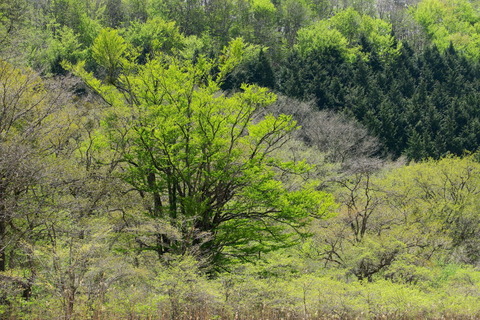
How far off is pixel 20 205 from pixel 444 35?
78.5 m

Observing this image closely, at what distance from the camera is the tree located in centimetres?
1600

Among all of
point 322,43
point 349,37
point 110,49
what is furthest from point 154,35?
point 110,49

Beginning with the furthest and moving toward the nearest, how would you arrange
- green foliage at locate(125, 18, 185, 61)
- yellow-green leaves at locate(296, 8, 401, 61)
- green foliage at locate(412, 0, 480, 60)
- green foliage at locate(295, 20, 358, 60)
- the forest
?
1. green foliage at locate(412, 0, 480, 60)
2. yellow-green leaves at locate(296, 8, 401, 61)
3. green foliage at locate(295, 20, 358, 60)
4. green foliage at locate(125, 18, 185, 61)
5. the forest

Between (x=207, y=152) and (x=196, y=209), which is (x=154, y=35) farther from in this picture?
(x=196, y=209)

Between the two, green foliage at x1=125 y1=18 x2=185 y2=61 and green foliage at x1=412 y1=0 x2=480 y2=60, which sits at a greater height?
green foliage at x1=412 y1=0 x2=480 y2=60

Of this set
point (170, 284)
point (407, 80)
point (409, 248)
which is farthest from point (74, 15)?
point (170, 284)

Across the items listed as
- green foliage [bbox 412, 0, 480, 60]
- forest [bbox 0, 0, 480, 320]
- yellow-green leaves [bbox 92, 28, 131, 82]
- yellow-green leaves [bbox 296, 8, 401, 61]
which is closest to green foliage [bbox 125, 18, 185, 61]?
yellow-green leaves [bbox 296, 8, 401, 61]

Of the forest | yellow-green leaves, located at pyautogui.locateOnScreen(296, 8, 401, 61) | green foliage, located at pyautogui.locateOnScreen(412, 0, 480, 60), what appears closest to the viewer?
the forest

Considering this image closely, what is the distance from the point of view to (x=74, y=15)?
56.8m

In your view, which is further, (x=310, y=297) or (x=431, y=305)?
(x=431, y=305)

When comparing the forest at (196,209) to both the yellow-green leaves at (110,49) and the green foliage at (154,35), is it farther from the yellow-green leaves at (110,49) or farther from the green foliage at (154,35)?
the green foliage at (154,35)

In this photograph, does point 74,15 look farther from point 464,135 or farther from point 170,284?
point 170,284

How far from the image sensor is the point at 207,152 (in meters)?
16.2

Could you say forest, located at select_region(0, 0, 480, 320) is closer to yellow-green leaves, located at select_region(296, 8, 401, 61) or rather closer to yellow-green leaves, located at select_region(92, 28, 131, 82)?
yellow-green leaves, located at select_region(92, 28, 131, 82)
